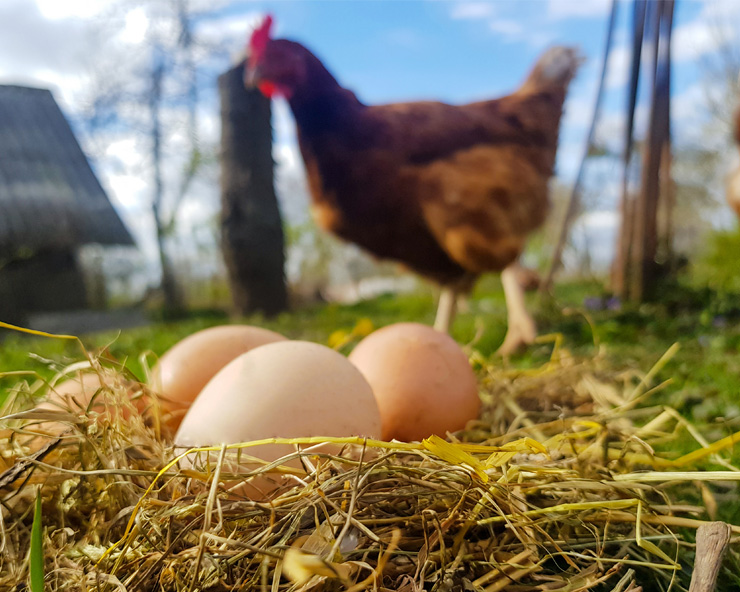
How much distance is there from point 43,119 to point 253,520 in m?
1.21

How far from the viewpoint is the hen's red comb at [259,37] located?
2.02 meters

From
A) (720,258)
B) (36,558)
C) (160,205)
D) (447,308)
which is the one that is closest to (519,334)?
(447,308)

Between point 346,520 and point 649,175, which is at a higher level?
point 649,175

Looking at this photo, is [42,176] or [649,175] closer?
[42,176]

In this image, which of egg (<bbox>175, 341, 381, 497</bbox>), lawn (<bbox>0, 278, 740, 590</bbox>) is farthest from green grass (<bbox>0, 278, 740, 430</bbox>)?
egg (<bbox>175, 341, 381, 497</bbox>)

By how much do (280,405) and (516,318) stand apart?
4.89 ft

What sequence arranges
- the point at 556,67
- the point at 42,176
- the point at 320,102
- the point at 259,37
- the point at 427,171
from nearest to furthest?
the point at 42,176 < the point at 427,171 < the point at 320,102 < the point at 259,37 < the point at 556,67

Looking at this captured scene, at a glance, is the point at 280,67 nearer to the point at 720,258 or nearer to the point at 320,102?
the point at 320,102

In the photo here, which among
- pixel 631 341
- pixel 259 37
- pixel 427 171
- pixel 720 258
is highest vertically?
pixel 259 37

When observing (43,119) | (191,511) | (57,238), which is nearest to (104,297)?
(57,238)

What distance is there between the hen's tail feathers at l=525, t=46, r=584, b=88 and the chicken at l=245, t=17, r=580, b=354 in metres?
A: 0.16

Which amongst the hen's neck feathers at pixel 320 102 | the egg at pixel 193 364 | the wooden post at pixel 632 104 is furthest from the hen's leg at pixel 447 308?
the wooden post at pixel 632 104

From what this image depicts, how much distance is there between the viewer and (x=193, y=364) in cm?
88

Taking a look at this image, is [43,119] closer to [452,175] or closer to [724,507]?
[452,175]
